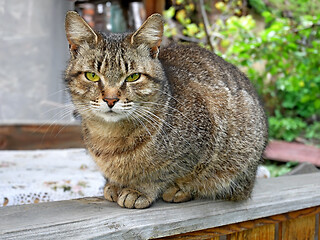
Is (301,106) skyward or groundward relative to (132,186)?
groundward

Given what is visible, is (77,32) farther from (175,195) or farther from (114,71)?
(175,195)

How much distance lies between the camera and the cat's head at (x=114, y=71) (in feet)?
4.60

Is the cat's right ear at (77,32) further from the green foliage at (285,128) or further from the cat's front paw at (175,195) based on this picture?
the green foliage at (285,128)

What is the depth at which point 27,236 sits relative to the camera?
107 cm

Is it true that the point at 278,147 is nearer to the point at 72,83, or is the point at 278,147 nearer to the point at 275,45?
the point at 275,45

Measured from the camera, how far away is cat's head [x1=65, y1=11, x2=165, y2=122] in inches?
55.2

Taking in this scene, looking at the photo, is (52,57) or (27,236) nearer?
(27,236)

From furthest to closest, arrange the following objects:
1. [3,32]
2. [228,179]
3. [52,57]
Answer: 1. [52,57]
2. [3,32]
3. [228,179]

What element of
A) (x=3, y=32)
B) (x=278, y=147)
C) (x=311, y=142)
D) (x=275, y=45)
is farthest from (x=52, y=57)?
(x=311, y=142)

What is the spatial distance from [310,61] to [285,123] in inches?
150

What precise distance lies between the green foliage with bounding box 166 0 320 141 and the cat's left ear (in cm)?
175

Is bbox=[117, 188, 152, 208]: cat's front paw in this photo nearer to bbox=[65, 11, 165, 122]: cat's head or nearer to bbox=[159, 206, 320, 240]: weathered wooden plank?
bbox=[159, 206, 320, 240]: weathered wooden plank

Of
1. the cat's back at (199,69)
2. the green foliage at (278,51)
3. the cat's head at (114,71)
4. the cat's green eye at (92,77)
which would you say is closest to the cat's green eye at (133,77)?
the cat's head at (114,71)

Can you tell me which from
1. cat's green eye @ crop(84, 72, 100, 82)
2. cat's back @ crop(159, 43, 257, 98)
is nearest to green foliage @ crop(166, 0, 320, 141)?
cat's back @ crop(159, 43, 257, 98)
